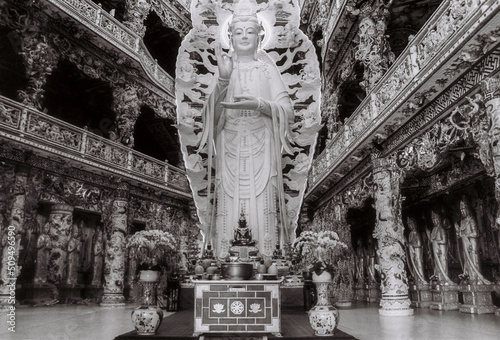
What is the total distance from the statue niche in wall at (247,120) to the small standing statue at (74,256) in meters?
4.40

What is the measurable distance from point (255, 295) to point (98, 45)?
829 cm

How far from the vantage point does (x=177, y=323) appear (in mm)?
5137

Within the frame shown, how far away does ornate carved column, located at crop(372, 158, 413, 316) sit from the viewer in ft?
22.6

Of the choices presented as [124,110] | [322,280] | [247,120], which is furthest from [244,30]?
[124,110]

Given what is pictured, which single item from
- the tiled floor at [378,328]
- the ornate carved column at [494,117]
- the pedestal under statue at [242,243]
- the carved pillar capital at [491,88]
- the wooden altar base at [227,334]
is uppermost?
the carved pillar capital at [491,88]

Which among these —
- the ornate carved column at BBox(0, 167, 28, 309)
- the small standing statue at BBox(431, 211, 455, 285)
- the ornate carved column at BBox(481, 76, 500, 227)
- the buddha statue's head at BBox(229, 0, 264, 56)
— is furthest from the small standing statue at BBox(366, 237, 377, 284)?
the ornate carved column at BBox(0, 167, 28, 309)

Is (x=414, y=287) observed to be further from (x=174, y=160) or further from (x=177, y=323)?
(x=174, y=160)

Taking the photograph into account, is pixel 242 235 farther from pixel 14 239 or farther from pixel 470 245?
pixel 14 239

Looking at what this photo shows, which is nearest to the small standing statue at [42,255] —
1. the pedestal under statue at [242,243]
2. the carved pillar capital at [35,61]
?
the carved pillar capital at [35,61]

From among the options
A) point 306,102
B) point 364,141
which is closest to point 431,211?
point 364,141

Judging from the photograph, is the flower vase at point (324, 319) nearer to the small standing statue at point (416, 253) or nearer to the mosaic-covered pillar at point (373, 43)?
the mosaic-covered pillar at point (373, 43)

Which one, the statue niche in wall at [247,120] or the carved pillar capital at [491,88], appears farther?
the statue niche in wall at [247,120]

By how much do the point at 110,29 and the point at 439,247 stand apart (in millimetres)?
9151

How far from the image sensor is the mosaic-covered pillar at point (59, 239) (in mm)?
9508
